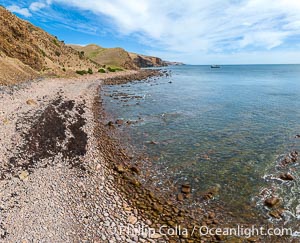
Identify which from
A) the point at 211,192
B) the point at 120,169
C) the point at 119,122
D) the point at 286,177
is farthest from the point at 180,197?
the point at 119,122

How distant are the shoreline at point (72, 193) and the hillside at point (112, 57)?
117 metres

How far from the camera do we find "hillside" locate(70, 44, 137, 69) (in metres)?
134

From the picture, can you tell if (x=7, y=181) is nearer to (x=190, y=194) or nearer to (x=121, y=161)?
(x=121, y=161)

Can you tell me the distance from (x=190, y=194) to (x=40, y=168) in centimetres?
977

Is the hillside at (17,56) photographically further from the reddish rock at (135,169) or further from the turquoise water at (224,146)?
the reddish rock at (135,169)

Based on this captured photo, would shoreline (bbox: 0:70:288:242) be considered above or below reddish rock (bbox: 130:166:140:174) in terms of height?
above

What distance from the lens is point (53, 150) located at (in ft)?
54.3

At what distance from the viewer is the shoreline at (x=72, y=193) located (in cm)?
956

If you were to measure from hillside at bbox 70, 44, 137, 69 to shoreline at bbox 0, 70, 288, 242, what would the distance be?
11733 centimetres

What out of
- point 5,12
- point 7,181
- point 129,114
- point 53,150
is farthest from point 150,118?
point 5,12

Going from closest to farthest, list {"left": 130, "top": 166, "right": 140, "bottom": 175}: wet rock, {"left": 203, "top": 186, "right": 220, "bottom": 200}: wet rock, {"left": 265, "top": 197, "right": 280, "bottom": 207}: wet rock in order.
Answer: {"left": 265, "top": 197, "right": 280, "bottom": 207}: wet rock
{"left": 203, "top": 186, "right": 220, "bottom": 200}: wet rock
{"left": 130, "top": 166, "right": 140, "bottom": 175}: wet rock

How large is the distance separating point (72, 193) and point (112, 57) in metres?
139

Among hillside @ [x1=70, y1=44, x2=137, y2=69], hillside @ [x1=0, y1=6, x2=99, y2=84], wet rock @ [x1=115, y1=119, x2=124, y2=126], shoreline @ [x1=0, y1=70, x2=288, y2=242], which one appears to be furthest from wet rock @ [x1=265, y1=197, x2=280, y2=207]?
hillside @ [x1=70, y1=44, x2=137, y2=69]

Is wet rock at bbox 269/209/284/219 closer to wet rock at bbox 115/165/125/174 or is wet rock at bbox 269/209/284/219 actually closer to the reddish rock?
the reddish rock
